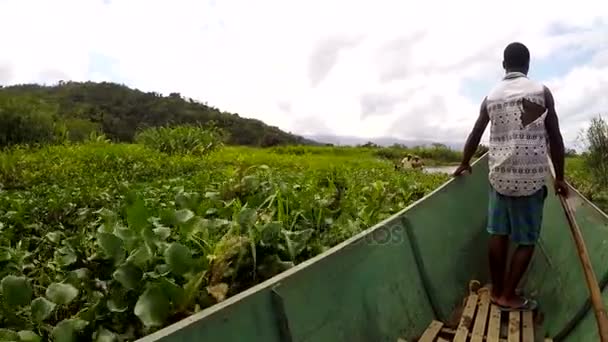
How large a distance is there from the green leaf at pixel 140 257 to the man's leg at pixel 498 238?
188 centimetres

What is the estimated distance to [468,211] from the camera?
369cm

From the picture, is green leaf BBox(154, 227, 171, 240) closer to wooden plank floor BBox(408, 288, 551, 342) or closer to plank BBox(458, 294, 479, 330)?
wooden plank floor BBox(408, 288, 551, 342)

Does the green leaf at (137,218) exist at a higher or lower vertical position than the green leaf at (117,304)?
higher

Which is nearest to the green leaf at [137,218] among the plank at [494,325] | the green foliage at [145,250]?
Result: the green foliage at [145,250]

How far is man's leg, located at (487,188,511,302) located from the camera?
282 centimetres

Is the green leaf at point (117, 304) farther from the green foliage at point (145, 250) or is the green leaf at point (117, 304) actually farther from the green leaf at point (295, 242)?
the green leaf at point (295, 242)

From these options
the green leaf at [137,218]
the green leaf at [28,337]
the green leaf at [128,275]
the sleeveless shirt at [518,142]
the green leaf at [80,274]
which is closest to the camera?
the green leaf at [28,337]

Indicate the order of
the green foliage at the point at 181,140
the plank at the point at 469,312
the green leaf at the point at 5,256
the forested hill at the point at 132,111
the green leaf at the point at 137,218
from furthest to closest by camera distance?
the forested hill at the point at 132,111 < the green foliage at the point at 181,140 < the plank at the point at 469,312 < the green leaf at the point at 137,218 < the green leaf at the point at 5,256

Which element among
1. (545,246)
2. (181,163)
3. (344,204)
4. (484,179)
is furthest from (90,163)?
(545,246)

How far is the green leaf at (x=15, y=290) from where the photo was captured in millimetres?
1853

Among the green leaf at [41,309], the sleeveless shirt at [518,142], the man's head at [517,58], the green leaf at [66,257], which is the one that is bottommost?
the green leaf at [41,309]

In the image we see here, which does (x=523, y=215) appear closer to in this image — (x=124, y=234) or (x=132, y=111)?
(x=124, y=234)

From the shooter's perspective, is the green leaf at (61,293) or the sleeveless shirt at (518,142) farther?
the sleeveless shirt at (518,142)

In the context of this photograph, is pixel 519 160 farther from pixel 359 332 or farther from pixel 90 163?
pixel 90 163
